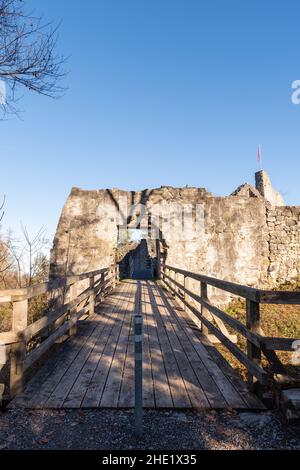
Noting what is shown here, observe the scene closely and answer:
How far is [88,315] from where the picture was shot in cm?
657

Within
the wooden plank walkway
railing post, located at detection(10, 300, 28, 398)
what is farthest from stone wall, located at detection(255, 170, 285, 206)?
railing post, located at detection(10, 300, 28, 398)

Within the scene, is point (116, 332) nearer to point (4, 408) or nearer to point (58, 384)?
point (58, 384)

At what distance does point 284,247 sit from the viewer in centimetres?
1338

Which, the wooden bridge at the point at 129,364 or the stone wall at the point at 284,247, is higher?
the stone wall at the point at 284,247

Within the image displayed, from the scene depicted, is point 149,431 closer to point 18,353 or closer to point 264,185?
point 18,353

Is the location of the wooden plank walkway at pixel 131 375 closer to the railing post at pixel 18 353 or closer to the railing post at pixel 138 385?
the railing post at pixel 18 353

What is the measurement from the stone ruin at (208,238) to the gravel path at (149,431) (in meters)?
10.9

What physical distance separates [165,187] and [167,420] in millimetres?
11984

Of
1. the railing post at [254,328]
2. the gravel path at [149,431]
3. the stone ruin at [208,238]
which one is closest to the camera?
the gravel path at [149,431]

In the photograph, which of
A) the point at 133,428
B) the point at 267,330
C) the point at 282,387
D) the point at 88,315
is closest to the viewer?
the point at 133,428

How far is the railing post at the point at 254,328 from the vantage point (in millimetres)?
2781

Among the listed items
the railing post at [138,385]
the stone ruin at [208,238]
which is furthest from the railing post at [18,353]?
the stone ruin at [208,238]

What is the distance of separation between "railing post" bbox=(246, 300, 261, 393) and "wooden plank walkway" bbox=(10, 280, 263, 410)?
0.12 metres
